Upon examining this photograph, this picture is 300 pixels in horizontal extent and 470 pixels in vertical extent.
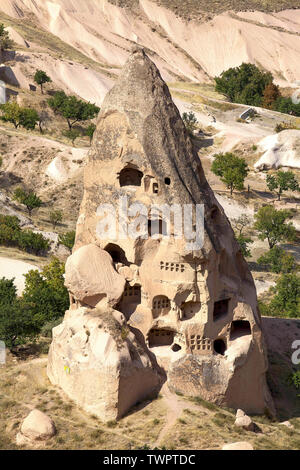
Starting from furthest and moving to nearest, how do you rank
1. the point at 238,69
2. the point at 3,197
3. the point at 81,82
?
the point at 238,69
the point at 81,82
the point at 3,197

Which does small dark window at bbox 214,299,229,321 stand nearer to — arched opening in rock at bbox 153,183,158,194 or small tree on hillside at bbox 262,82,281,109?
arched opening in rock at bbox 153,183,158,194

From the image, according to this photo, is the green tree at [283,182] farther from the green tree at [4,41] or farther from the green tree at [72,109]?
the green tree at [4,41]

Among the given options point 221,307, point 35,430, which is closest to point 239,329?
point 221,307

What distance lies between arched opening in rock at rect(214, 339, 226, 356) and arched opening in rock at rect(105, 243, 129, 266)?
598cm

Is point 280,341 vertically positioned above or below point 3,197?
below

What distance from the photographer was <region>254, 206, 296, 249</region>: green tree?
69000 mm

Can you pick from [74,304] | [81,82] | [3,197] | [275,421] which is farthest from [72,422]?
[81,82]

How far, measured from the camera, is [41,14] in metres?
148

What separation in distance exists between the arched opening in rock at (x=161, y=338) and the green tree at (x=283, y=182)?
55792mm

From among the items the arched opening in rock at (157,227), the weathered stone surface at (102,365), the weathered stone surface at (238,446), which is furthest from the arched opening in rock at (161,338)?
the weathered stone surface at (238,446)

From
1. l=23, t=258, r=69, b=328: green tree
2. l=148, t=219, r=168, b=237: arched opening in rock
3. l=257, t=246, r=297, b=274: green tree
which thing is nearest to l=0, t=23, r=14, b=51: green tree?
l=257, t=246, r=297, b=274: green tree

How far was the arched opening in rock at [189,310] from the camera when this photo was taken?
2903 cm
